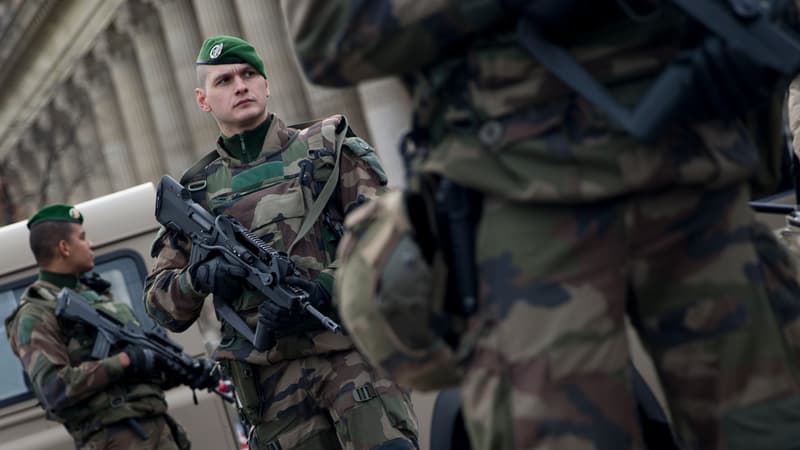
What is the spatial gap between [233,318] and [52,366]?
2.39 meters

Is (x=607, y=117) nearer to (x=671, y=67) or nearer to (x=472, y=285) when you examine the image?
(x=671, y=67)

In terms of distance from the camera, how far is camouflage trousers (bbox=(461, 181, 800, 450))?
3.41m

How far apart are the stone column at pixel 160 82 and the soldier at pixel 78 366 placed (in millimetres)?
44282

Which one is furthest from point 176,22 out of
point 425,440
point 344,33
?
point 344,33

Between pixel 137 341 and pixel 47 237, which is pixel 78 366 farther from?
pixel 47 237

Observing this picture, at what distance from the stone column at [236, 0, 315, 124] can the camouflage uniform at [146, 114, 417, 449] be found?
36.3 meters

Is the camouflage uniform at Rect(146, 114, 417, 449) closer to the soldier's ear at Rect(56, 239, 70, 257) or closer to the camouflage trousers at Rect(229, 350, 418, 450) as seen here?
the camouflage trousers at Rect(229, 350, 418, 450)

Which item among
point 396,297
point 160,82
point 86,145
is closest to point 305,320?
point 396,297

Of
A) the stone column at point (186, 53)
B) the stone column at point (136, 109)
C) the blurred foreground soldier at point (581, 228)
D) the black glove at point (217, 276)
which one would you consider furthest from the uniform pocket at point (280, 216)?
the stone column at point (136, 109)

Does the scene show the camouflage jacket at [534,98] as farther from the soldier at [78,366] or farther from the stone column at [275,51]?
the stone column at [275,51]

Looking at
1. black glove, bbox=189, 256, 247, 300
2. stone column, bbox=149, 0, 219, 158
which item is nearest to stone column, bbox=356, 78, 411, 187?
stone column, bbox=149, 0, 219, 158

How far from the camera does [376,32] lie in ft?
11.9

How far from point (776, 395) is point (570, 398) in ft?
1.47

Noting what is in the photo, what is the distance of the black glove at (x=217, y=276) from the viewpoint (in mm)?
6215
